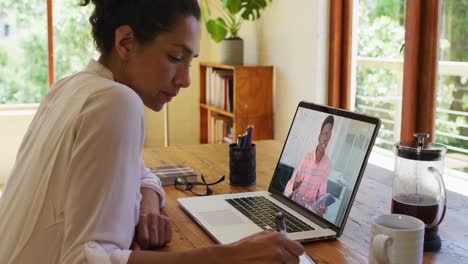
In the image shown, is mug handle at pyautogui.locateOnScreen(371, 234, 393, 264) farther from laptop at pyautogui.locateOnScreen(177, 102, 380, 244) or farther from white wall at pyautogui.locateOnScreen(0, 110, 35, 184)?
white wall at pyautogui.locateOnScreen(0, 110, 35, 184)

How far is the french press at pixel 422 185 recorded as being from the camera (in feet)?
3.64

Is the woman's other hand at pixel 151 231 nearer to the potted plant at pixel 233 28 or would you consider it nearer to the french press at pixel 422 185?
the french press at pixel 422 185

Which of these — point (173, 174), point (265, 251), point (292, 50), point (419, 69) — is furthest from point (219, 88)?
point (265, 251)

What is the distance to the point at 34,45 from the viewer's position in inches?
178

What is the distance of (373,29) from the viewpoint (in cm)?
301

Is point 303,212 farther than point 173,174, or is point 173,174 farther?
point 173,174

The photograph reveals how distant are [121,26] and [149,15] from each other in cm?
7

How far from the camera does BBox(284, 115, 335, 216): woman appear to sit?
1249mm

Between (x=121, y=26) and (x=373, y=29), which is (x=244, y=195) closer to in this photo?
(x=121, y=26)

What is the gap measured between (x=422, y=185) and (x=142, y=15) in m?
0.69

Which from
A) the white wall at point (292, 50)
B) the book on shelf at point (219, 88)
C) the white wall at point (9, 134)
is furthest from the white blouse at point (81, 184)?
the white wall at point (9, 134)

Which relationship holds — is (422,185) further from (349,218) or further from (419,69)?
(419,69)

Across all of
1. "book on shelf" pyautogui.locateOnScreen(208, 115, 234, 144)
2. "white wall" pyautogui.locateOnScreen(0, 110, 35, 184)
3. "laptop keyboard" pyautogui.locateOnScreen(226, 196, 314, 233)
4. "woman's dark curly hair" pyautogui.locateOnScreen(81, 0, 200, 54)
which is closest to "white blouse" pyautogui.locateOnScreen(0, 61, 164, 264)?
"woman's dark curly hair" pyautogui.locateOnScreen(81, 0, 200, 54)

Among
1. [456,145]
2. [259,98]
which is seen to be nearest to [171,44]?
[456,145]
